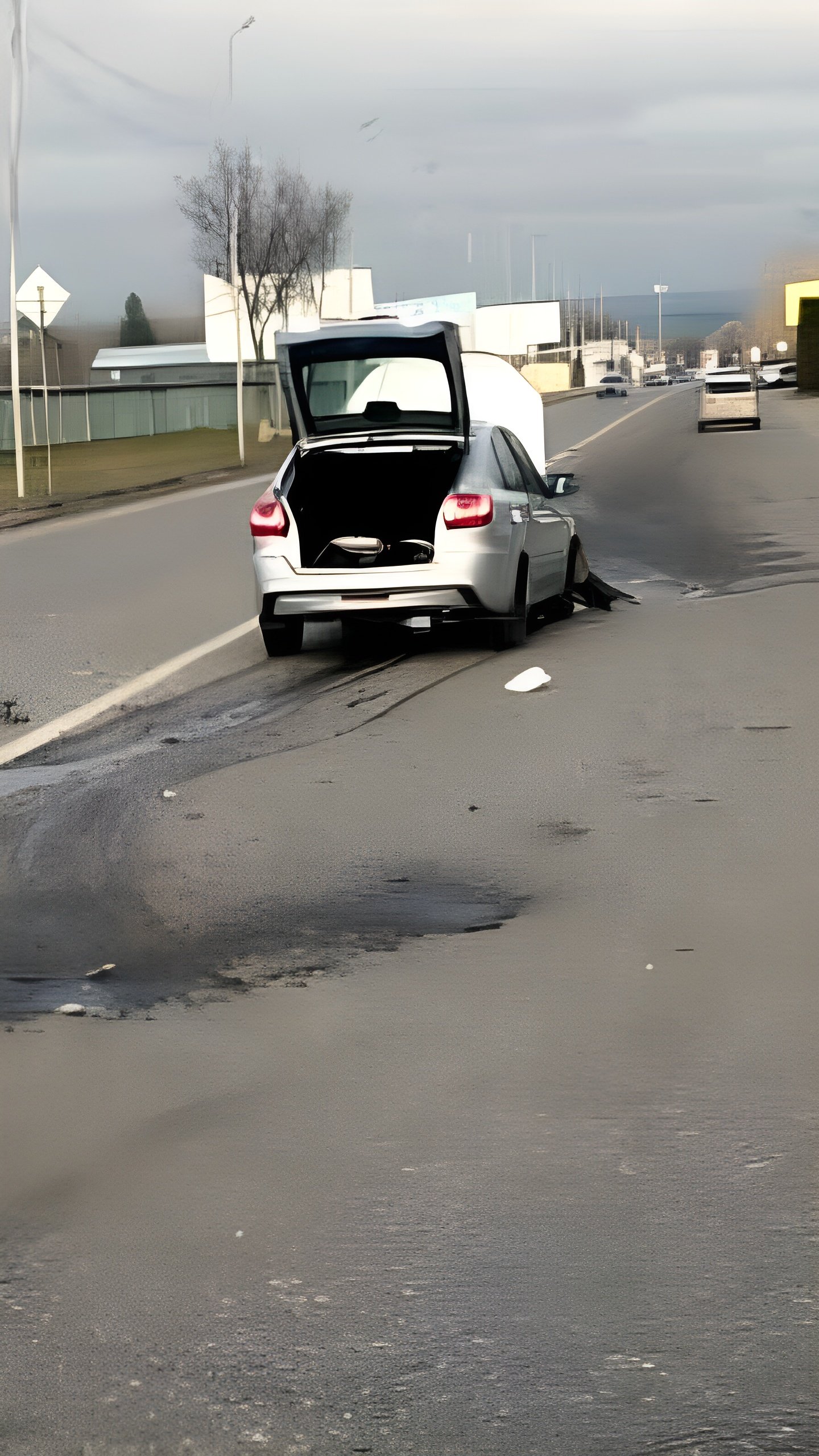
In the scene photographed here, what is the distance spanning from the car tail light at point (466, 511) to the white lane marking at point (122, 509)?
11.2 metres

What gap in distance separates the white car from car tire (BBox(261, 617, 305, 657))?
0.01 metres

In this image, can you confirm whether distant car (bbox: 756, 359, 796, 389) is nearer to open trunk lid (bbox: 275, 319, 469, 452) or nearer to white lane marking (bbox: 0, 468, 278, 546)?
white lane marking (bbox: 0, 468, 278, 546)

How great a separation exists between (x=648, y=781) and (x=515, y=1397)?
5377 mm

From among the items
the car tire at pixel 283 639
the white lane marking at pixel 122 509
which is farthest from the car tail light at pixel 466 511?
the white lane marking at pixel 122 509

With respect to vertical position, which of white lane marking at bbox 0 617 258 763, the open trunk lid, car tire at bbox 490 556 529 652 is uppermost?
the open trunk lid

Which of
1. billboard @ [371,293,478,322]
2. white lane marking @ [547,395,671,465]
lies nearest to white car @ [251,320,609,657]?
white lane marking @ [547,395,671,465]

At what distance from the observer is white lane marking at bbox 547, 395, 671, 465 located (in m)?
44.9

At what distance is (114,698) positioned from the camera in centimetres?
1147

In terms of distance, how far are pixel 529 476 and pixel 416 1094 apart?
9.51 metres

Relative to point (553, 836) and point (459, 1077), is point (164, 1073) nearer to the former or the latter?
point (459, 1077)

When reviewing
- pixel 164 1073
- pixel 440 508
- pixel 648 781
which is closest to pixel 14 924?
pixel 164 1073

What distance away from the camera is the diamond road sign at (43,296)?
101 feet

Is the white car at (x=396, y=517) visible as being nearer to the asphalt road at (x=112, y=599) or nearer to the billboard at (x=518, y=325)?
the asphalt road at (x=112, y=599)

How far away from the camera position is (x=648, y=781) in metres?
8.45
